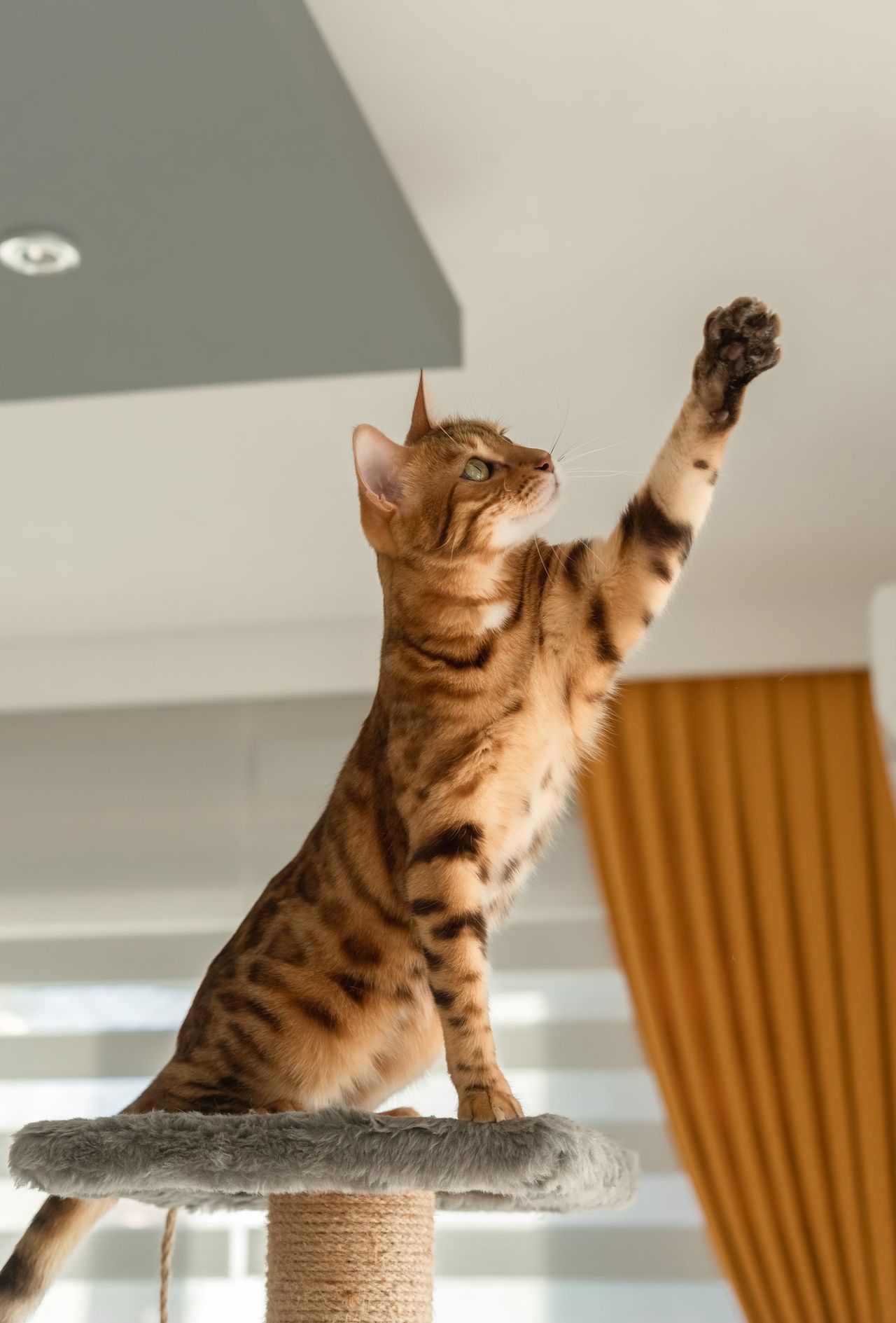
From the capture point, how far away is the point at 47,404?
7.97 feet

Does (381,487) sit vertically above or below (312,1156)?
above

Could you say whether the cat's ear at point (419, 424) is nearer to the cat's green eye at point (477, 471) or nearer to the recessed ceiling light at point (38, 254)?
the cat's green eye at point (477, 471)

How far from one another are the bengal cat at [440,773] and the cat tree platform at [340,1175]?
→ 5cm

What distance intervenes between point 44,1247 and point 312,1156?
1.09 feet

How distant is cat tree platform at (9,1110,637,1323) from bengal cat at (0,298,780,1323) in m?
0.05

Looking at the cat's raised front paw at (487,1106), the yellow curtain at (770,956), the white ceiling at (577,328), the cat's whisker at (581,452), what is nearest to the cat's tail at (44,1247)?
the cat's raised front paw at (487,1106)

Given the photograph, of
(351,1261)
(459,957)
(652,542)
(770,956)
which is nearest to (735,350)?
(652,542)

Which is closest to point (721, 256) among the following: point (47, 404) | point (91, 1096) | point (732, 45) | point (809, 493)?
point (732, 45)

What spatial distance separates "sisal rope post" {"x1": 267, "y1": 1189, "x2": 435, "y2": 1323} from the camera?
1.23m

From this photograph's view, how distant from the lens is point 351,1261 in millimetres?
1237

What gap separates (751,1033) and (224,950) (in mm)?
2061

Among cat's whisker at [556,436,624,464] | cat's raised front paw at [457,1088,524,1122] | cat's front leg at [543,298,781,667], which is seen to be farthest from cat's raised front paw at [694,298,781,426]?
cat's raised front paw at [457,1088,524,1122]

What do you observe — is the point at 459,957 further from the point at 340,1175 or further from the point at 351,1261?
the point at 351,1261

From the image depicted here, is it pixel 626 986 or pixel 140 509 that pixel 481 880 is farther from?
pixel 626 986
